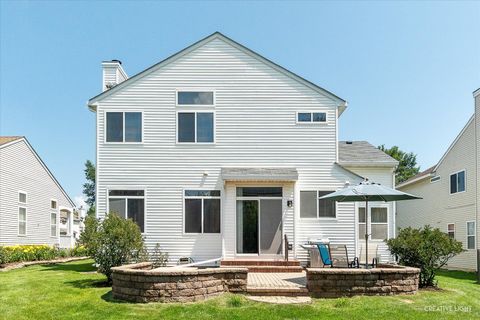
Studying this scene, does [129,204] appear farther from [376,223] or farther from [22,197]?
[22,197]

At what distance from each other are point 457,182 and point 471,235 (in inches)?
106

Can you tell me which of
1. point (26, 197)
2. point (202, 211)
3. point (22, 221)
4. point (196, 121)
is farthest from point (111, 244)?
point (26, 197)

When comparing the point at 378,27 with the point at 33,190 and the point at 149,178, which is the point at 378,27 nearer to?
the point at 149,178

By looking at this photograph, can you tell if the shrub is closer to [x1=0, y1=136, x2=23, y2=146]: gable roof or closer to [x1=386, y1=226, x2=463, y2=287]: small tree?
[x1=386, y1=226, x2=463, y2=287]: small tree

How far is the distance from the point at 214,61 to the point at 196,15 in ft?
5.90

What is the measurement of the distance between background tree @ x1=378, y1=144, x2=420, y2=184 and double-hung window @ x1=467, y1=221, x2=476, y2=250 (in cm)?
2801

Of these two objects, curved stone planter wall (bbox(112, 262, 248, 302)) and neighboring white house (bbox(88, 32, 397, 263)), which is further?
neighboring white house (bbox(88, 32, 397, 263))

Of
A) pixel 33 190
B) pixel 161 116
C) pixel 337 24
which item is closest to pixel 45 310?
pixel 161 116

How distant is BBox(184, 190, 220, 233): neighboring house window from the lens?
15344mm

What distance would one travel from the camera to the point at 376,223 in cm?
1684

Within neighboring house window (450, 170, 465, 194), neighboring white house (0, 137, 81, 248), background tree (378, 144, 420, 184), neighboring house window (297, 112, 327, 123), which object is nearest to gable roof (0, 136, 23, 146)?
neighboring white house (0, 137, 81, 248)

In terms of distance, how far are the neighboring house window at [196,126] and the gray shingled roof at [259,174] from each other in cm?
147

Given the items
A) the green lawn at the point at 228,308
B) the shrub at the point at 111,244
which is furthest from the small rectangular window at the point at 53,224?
the green lawn at the point at 228,308

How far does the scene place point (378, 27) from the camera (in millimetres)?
14820
